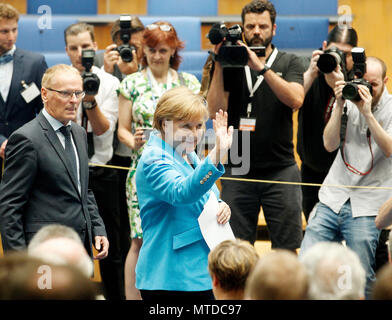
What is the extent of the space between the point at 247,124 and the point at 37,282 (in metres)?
2.17

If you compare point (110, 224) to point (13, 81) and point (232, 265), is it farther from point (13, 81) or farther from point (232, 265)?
point (232, 265)

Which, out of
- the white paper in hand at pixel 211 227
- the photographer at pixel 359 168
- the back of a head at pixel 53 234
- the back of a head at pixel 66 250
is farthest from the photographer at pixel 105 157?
the back of a head at pixel 66 250

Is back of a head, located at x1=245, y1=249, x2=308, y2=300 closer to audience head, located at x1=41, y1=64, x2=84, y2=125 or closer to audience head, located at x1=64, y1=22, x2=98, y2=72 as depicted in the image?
audience head, located at x1=41, y1=64, x2=84, y2=125

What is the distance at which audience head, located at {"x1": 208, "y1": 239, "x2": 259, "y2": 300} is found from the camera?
207 centimetres

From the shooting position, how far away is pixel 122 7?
620cm

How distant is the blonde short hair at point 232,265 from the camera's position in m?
2.07

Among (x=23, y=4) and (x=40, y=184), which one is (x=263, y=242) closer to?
(x=40, y=184)

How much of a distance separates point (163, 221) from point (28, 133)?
0.63m

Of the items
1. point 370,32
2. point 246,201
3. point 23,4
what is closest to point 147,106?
point 246,201

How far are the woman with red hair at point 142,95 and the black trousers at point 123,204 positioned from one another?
287 mm

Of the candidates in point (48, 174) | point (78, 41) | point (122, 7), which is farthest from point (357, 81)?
point (122, 7)

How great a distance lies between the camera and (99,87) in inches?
155

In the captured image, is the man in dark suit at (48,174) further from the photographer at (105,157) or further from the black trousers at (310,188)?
the black trousers at (310,188)

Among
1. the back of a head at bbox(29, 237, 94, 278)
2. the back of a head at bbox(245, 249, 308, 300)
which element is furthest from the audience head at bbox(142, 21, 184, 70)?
the back of a head at bbox(245, 249, 308, 300)
